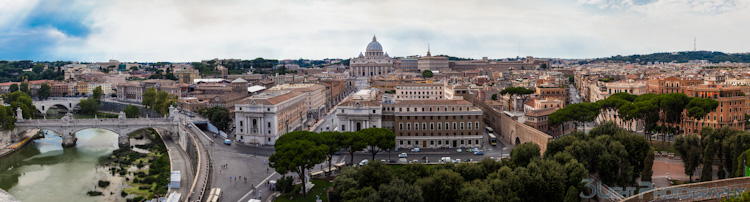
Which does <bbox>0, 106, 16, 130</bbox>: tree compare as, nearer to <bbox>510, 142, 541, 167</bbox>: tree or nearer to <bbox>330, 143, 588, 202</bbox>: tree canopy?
<bbox>330, 143, 588, 202</bbox>: tree canopy

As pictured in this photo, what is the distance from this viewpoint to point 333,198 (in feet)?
72.8

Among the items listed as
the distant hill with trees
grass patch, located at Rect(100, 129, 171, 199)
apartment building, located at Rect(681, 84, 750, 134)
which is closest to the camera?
grass patch, located at Rect(100, 129, 171, 199)

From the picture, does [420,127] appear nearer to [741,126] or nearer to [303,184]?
[303,184]

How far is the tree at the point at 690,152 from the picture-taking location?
23938 mm

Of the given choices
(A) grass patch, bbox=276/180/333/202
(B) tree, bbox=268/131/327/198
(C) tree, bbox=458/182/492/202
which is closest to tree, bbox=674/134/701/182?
(C) tree, bbox=458/182/492/202

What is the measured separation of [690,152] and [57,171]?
35366mm

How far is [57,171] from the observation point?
3503cm

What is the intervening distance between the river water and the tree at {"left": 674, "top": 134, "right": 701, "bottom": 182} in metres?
26.6

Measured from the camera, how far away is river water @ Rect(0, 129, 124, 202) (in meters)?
29.7

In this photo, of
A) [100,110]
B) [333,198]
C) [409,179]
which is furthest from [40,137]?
[409,179]

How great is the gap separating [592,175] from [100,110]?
64.0 meters

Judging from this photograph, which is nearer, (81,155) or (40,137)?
(81,155)

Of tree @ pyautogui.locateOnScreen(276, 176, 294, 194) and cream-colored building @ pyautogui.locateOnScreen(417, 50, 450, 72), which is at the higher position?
cream-colored building @ pyautogui.locateOnScreen(417, 50, 450, 72)

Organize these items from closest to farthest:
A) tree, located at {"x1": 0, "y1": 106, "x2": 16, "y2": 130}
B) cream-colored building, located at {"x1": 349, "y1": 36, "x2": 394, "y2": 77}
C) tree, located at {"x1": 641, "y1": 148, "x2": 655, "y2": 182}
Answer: tree, located at {"x1": 641, "y1": 148, "x2": 655, "y2": 182} < tree, located at {"x1": 0, "y1": 106, "x2": 16, "y2": 130} < cream-colored building, located at {"x1": 349, "y1": 36, "x2": 394, "y2": 77}
